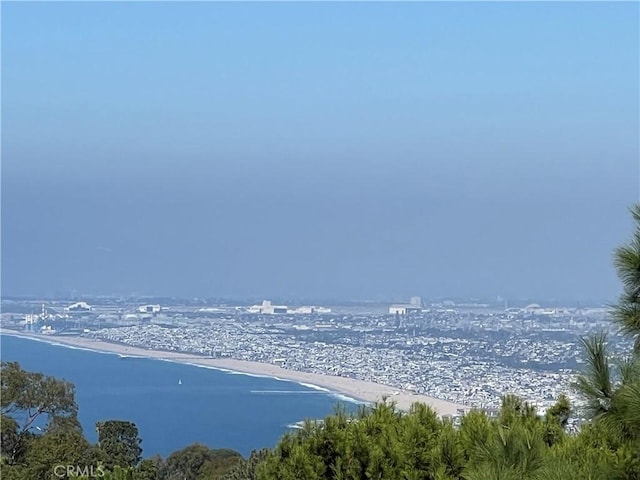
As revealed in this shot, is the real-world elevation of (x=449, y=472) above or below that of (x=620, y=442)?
below

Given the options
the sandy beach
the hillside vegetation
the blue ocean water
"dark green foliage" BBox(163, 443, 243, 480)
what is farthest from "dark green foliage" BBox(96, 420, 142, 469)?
the sandy beach

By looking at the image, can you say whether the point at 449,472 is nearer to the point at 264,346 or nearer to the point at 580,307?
the point at 264,346

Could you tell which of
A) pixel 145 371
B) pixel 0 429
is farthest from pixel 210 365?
pixel 0 429

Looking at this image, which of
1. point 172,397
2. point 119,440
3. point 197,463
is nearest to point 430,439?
point 119,440

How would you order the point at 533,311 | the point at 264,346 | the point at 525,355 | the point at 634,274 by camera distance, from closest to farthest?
the point at 634,274
the point at 525,355
the point at 264,346
the point at 533,311

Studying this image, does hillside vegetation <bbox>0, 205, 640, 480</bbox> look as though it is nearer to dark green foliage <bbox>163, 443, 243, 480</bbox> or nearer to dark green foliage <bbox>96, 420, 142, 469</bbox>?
dark green foliage <bbox>96, 420, 142, 469</bbox>

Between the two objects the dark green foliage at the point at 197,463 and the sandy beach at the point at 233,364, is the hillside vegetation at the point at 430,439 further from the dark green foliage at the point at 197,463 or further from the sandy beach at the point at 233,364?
the sandy beach at the point at 233,364
